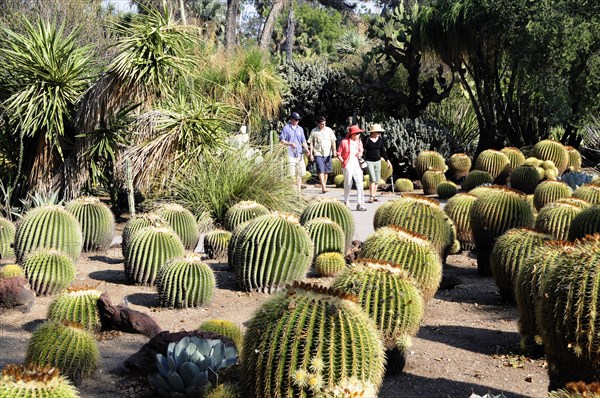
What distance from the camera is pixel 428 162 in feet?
69.8

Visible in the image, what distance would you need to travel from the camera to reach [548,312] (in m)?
5.25

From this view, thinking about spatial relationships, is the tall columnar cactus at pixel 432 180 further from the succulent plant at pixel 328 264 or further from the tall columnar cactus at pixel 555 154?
the succulent plant at pixel 328 264

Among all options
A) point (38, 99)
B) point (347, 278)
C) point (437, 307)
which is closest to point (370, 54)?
point (38, 99)

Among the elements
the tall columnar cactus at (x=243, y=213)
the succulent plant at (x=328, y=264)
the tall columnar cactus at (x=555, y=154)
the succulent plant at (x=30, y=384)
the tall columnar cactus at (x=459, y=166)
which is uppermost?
the tall columnar cactus at (x=555, y=154)

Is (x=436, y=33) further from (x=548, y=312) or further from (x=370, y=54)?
(x=548, y=312)

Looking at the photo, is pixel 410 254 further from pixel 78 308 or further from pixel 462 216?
pixel 462 216

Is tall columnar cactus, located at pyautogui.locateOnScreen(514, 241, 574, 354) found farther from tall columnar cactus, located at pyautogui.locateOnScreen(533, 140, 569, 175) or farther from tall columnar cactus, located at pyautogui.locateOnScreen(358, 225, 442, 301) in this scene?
tall columnar cactus, located at pyautogui.locateOnScreen(533, 140, 569, 175)

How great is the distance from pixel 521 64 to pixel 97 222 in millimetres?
13752

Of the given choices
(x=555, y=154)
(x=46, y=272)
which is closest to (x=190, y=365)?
(x=46, y=272)

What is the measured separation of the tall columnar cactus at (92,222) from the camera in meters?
11.1

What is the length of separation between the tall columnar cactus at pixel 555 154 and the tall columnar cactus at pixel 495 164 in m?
0.77

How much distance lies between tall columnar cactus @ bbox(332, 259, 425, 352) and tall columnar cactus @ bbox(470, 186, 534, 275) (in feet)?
12.5

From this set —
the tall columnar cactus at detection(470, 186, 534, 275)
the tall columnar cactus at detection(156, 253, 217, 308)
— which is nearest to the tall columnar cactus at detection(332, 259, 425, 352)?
the tall columnar cactus at detection(156, 253, 217, 308)

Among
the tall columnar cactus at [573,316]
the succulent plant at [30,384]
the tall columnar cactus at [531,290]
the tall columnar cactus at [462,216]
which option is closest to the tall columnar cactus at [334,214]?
the tall columnar cactus at [462,216]
